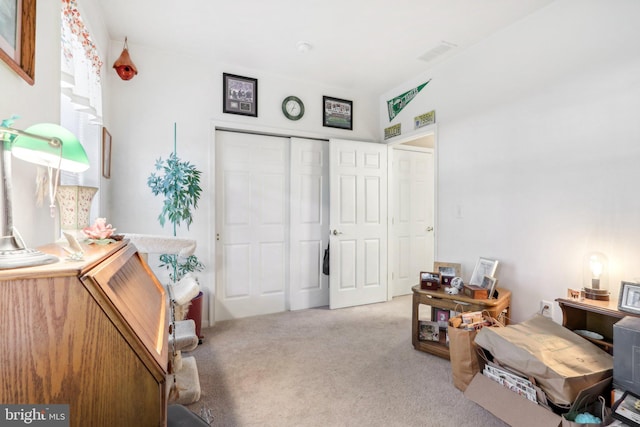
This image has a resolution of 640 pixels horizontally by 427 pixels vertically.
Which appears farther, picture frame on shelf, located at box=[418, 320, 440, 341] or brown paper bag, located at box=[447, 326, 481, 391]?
picture frame on shelf, located at box=[418, 320, 440, 341]

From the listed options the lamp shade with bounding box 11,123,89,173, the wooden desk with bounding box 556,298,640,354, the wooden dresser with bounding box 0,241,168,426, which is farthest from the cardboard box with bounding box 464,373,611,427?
the lamp shade with bounding box 11,123,89,173

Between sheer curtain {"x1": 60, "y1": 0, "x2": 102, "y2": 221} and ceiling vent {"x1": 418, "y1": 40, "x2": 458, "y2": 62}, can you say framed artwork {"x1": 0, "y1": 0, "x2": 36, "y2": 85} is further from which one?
ceiling vent {"x1": 418, "y1": 40, "x2": 458, "y2": 62}

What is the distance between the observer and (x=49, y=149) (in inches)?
36.6

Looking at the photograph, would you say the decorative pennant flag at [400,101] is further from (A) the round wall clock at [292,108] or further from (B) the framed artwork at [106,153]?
(B) the framed artwork at [106,153]

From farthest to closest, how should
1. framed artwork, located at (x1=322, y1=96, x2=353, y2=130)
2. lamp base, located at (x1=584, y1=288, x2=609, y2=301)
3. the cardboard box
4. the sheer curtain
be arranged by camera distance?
framed artwork, located at (x1=322, y1=96, x2=353, y2=130) → lamp base, located at (x1=584, y1=288, x2=609, y2=301) → the sheer curtain → the cardboard box

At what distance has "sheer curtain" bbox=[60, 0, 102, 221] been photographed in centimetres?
166

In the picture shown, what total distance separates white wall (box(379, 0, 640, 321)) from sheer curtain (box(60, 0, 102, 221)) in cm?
301

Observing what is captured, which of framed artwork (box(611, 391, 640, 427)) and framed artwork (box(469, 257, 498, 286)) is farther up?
framed artwork (box(469, 257, 498, 286))

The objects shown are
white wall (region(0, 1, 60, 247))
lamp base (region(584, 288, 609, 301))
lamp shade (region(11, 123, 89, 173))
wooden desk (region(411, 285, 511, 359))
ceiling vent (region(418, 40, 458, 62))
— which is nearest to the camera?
lamp shade (region(11, 123, 89, 173))

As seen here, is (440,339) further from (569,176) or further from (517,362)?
(569,176)

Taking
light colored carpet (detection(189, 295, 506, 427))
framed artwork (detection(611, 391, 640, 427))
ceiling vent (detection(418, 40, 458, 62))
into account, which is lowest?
light colored carpet (detection(189, 295, 506, 427))

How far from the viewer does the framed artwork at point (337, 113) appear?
12.9 ft

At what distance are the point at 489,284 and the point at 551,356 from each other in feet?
2.75

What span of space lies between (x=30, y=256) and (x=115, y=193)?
2.55m
